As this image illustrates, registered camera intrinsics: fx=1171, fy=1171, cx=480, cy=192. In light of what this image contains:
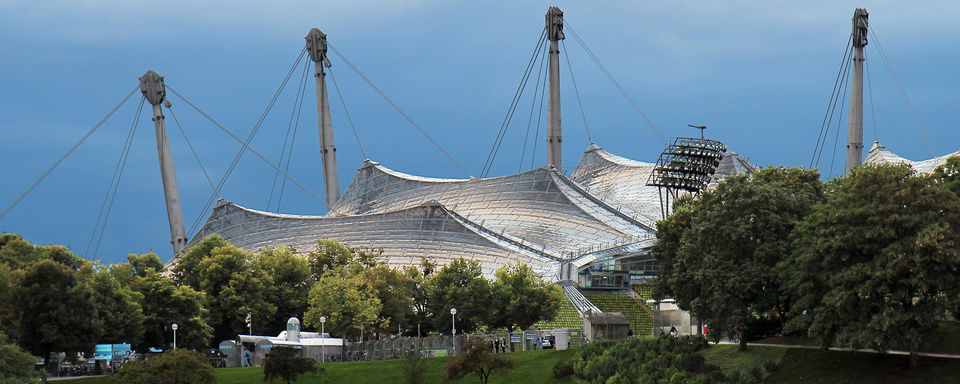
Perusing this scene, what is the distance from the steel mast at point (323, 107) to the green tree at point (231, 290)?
42.6 metres

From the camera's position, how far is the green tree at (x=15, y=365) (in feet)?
157

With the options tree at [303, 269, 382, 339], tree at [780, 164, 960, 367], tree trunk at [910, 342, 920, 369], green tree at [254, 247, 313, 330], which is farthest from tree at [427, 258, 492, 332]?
tree trunk at [910, 342, 920, 369]

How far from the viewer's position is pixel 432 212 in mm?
94250

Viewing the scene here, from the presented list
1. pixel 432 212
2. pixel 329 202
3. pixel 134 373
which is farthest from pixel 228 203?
pixel 134 373

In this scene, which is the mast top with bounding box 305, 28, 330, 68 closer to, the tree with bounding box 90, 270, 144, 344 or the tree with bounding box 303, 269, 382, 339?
the tree with bounding box 303, 269, 382, 339

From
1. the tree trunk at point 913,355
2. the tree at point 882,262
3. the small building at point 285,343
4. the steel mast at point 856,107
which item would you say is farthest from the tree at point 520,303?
the steel mast at point 856,107

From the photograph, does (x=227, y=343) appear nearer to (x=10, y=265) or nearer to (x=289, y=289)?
(x=289, y=289)

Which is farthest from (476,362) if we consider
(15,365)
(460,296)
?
(15,365)

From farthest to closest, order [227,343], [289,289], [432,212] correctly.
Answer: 1. [432,212]
2. [289,289]
3. [227,343]

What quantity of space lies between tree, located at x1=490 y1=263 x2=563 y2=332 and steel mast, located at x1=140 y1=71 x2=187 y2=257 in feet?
166

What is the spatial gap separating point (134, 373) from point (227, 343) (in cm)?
1894

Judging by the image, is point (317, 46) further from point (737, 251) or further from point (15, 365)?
point (737, 251)

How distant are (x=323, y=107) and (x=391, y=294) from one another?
50687 mm

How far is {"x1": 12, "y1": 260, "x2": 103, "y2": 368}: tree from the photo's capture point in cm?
5797
